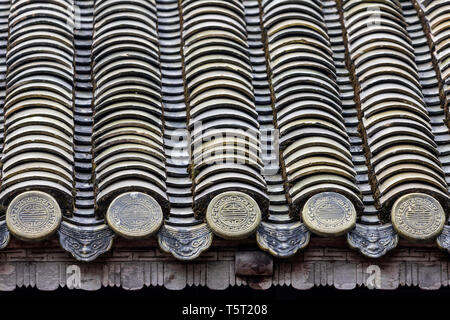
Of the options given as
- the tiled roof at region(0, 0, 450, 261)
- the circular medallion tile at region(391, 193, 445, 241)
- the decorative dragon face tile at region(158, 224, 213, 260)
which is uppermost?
the tiled roof at region(0, 0, 450, 261)

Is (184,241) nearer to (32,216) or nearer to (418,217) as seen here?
(32,216)

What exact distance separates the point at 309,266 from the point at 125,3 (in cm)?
283

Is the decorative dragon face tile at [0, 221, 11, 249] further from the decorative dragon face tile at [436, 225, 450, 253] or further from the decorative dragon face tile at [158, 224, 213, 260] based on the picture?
the decorative dragon face tile at [436, 225, 450, 253]

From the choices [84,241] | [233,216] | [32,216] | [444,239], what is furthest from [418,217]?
[32,216]

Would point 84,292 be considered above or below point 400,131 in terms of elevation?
below

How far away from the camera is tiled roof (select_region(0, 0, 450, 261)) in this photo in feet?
24.0

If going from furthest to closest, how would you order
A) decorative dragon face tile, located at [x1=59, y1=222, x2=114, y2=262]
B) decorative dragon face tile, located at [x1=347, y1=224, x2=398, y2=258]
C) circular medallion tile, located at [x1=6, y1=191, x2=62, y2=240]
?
decorative dragon face tile, located at [x1=347, y1=224, x2=398, y2=258]
decorative dragon face tile, located at [x1=59, y1=222, x2=114, y2=262]
circular medallion tile, located at [x1=6, y1=191, x2=62, y2=240]

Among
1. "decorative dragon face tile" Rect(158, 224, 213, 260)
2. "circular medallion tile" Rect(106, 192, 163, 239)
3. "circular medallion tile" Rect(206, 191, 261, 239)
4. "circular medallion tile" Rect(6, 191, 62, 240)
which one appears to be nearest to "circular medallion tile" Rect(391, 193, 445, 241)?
"circular medallion tile" Rect(206, 191, 261, 239)

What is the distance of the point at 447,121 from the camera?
330 inches

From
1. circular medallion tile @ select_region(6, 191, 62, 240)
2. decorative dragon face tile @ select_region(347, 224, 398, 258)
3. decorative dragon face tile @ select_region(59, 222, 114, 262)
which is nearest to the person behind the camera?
circular medallion tile @ select_region(6, 191, 62, 240)

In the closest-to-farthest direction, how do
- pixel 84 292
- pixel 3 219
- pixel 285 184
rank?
pixel 3 219 < pixel 285 184 < pixel 84 292

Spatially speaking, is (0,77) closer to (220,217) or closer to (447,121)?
(220,217)
